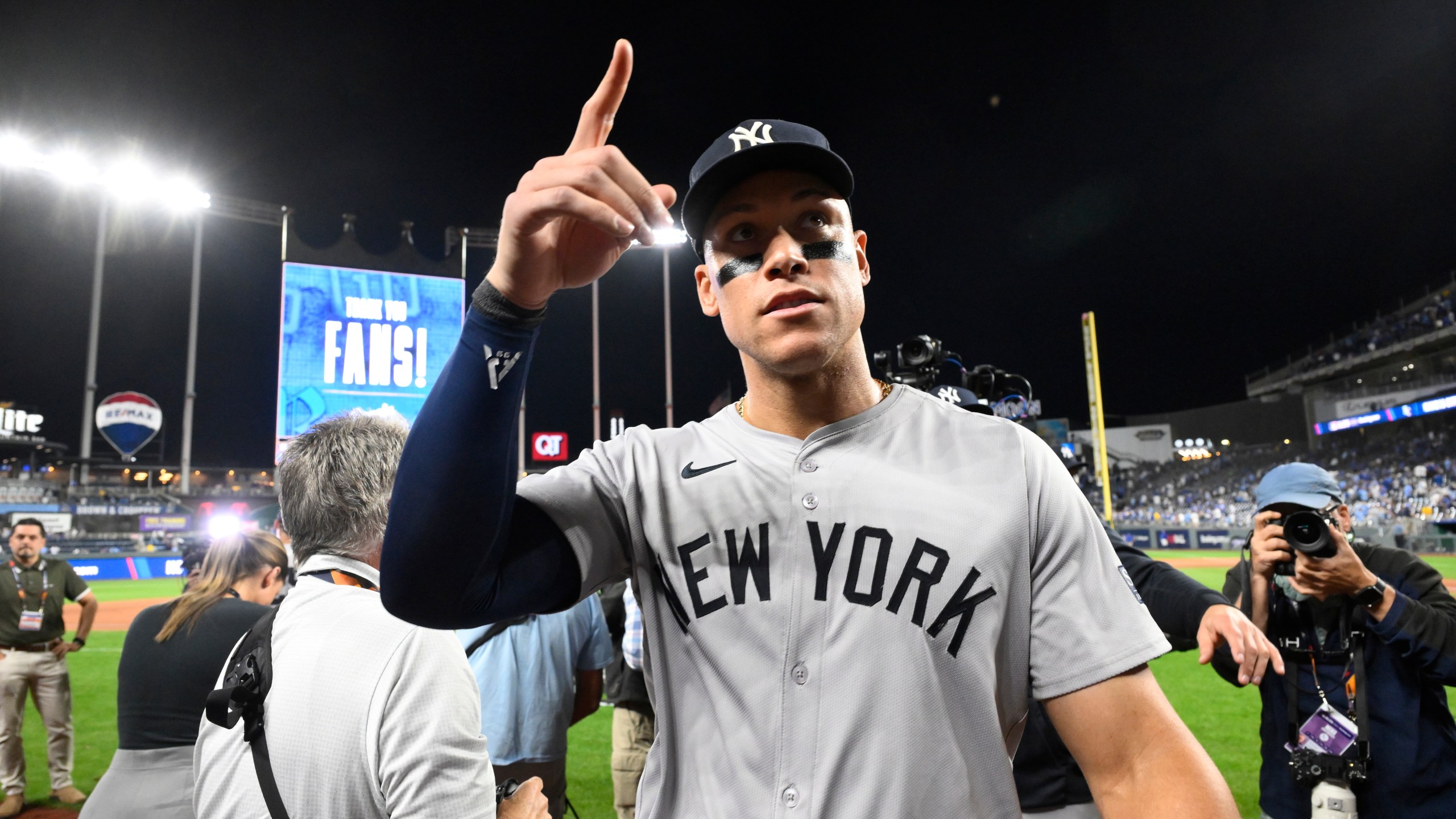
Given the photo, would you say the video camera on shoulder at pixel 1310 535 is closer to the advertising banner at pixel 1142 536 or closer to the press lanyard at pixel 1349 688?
the press lanyard at pixel 1349 688

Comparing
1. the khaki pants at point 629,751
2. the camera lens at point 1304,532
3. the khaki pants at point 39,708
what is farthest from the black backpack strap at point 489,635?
the khaki pants at point 39,708

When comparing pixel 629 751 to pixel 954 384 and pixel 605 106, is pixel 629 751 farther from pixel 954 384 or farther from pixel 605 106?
pixel 605 106

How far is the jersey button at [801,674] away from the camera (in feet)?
4.27

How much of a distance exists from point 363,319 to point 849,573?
23.3 meters

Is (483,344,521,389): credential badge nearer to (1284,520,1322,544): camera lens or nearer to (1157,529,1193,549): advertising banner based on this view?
(1284,520,1322,544): camera lens

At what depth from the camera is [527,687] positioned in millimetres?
4059

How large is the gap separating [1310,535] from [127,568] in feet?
110

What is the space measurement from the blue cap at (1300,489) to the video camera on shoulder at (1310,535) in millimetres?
104

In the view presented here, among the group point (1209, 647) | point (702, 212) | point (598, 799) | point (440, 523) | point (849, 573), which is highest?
point (702, 212)

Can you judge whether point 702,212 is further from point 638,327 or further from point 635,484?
point 638,327

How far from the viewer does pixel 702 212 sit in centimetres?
157

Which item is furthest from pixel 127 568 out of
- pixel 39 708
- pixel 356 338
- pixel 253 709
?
pixel 253 709

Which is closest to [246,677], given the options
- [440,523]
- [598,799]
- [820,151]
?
[440,523]

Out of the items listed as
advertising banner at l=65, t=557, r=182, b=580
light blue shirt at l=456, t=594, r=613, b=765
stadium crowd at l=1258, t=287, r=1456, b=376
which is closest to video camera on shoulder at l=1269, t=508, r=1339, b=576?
light blue shirt at l=456, t=594, r=613, b=765
